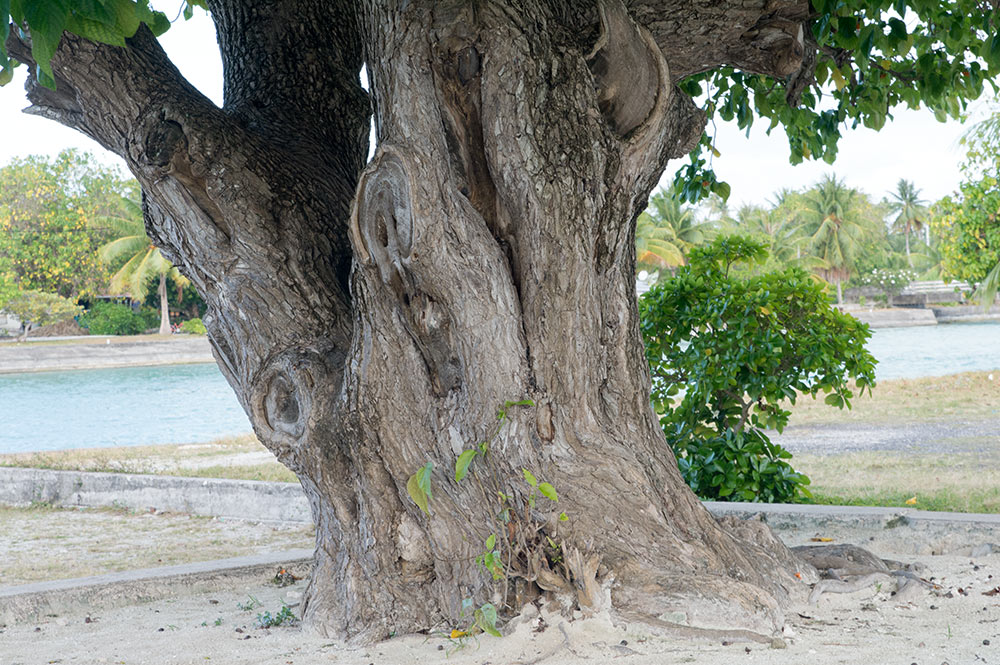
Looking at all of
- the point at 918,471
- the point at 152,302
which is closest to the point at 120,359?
the point at 152,302

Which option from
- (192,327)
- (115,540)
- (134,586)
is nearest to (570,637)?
(134,586)

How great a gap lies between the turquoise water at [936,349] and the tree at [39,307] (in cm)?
3125

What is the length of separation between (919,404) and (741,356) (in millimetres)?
9368

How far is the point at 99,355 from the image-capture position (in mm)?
33438

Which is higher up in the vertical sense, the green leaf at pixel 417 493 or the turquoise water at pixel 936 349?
the green leaf at pixel 417 493

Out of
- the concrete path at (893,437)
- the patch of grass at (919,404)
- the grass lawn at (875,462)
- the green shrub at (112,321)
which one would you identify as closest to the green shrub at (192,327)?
the green shrub at (112,321)

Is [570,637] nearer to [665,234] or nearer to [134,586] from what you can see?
[134,586]

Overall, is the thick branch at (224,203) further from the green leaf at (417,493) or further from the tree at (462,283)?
the green leaf at (417,493)

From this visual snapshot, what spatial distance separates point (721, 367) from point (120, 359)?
106ft

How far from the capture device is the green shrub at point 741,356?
5824 millimetres

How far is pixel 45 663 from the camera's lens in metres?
3.29

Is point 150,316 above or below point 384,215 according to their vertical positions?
below

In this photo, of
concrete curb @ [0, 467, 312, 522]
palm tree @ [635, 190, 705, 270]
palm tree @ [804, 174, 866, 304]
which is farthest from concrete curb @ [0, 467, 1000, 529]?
palm tree @ [804, 174, 866, 304]

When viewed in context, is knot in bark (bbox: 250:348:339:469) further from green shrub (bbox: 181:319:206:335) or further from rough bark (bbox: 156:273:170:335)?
green shrub (bbox: 181:319:206:335)
